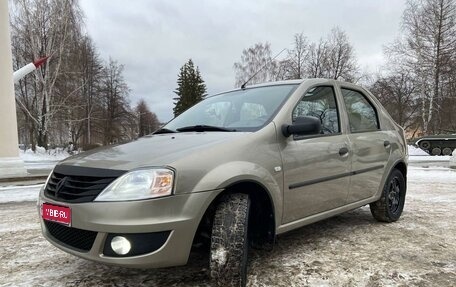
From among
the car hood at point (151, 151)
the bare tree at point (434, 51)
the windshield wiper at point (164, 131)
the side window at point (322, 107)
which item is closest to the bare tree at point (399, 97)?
the bare tree at point (434, 51)

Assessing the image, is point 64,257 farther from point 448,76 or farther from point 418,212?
point 448,76

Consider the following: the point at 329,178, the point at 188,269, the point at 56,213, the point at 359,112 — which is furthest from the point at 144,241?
the point at 359,112

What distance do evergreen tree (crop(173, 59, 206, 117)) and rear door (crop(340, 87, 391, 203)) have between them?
56154 millimetres

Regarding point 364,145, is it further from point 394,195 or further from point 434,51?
point 434,51

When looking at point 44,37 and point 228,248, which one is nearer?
point 228,248

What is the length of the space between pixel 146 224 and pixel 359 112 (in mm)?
2901

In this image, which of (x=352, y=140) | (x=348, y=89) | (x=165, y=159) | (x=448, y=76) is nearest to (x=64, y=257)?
(x=165, y=159)

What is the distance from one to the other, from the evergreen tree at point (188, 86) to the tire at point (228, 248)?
2280 inches

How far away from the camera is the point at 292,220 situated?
3.36 metres

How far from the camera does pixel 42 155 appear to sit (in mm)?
25547

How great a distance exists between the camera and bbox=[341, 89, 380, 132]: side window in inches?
168

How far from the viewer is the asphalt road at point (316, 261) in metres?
3.09

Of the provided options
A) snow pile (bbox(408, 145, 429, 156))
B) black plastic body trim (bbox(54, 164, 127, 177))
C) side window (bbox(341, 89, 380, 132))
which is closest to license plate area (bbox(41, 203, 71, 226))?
black plastic body trim (bbox(54, 164, 127, 177))

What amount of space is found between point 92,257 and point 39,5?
27.1m
